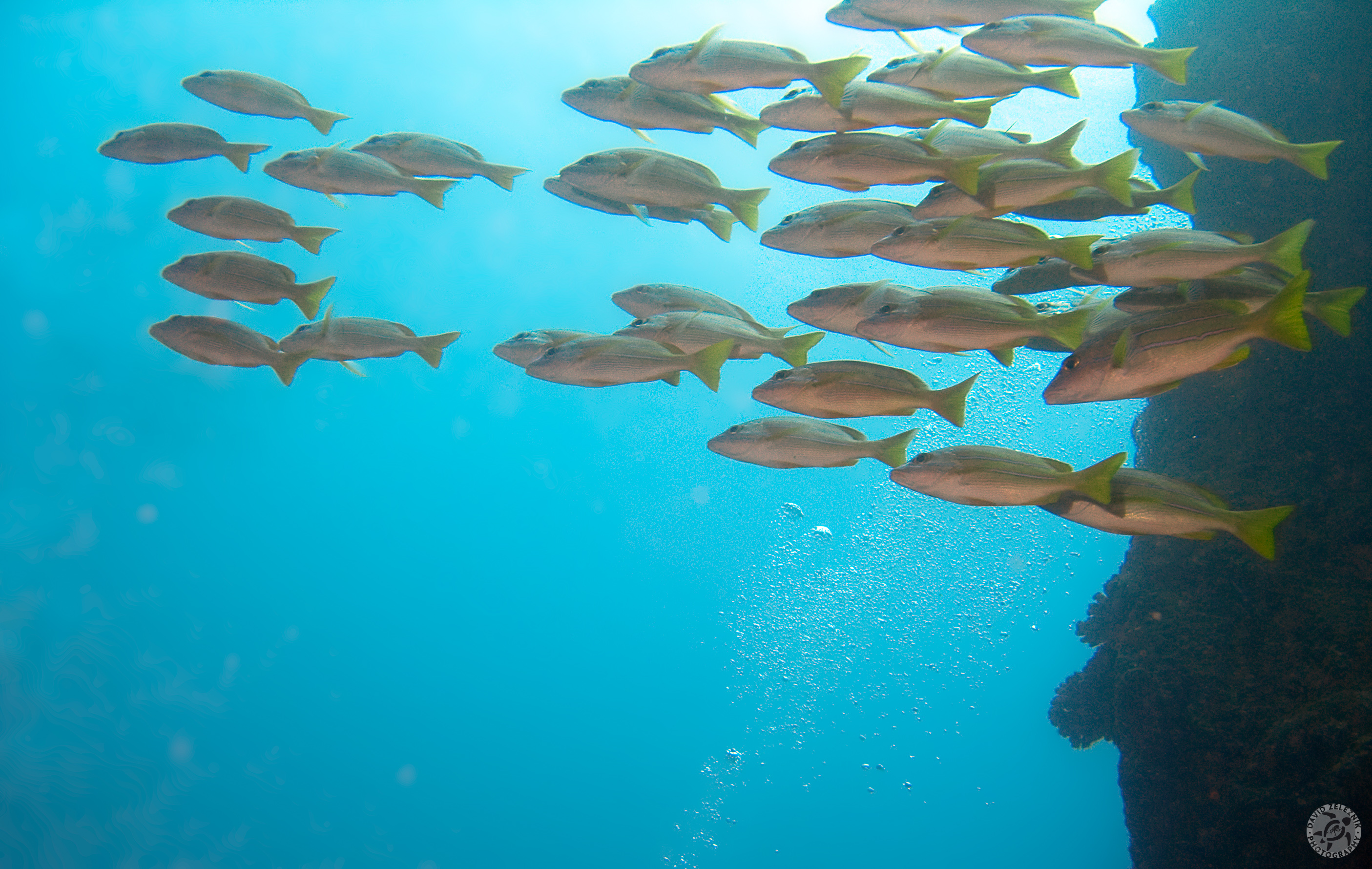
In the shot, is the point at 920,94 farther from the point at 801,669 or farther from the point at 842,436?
the point at 801,669

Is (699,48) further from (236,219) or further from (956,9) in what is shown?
(236,219)

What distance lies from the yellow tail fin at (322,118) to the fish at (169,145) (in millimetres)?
271

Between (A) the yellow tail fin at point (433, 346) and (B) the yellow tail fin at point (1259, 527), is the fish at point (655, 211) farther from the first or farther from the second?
(B) the yellow tail fin at point (1259, 527)

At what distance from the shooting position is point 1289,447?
5184 mm

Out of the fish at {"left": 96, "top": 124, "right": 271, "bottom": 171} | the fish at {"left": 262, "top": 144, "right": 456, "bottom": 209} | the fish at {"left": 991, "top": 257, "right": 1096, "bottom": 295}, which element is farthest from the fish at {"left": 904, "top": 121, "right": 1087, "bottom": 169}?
the fish at {"left": 96, "top": 124, "right": 271, "bottom": 171}

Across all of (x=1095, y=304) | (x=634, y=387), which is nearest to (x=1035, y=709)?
(x=634, y=387)

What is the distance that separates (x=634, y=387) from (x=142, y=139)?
13.5 m

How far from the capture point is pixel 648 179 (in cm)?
256

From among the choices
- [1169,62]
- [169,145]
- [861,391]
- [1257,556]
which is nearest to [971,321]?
[861,391]

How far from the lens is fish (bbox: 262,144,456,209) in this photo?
8.75 ft

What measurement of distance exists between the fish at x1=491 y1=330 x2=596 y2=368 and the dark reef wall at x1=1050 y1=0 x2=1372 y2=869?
15.9 feet

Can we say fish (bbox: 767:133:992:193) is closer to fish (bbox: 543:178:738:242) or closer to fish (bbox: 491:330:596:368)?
fish (bbox: 543:178:738:242)

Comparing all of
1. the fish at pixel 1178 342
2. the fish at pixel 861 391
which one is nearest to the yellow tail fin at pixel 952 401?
the fish at pixel 861 391

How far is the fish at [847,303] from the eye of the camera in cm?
219
